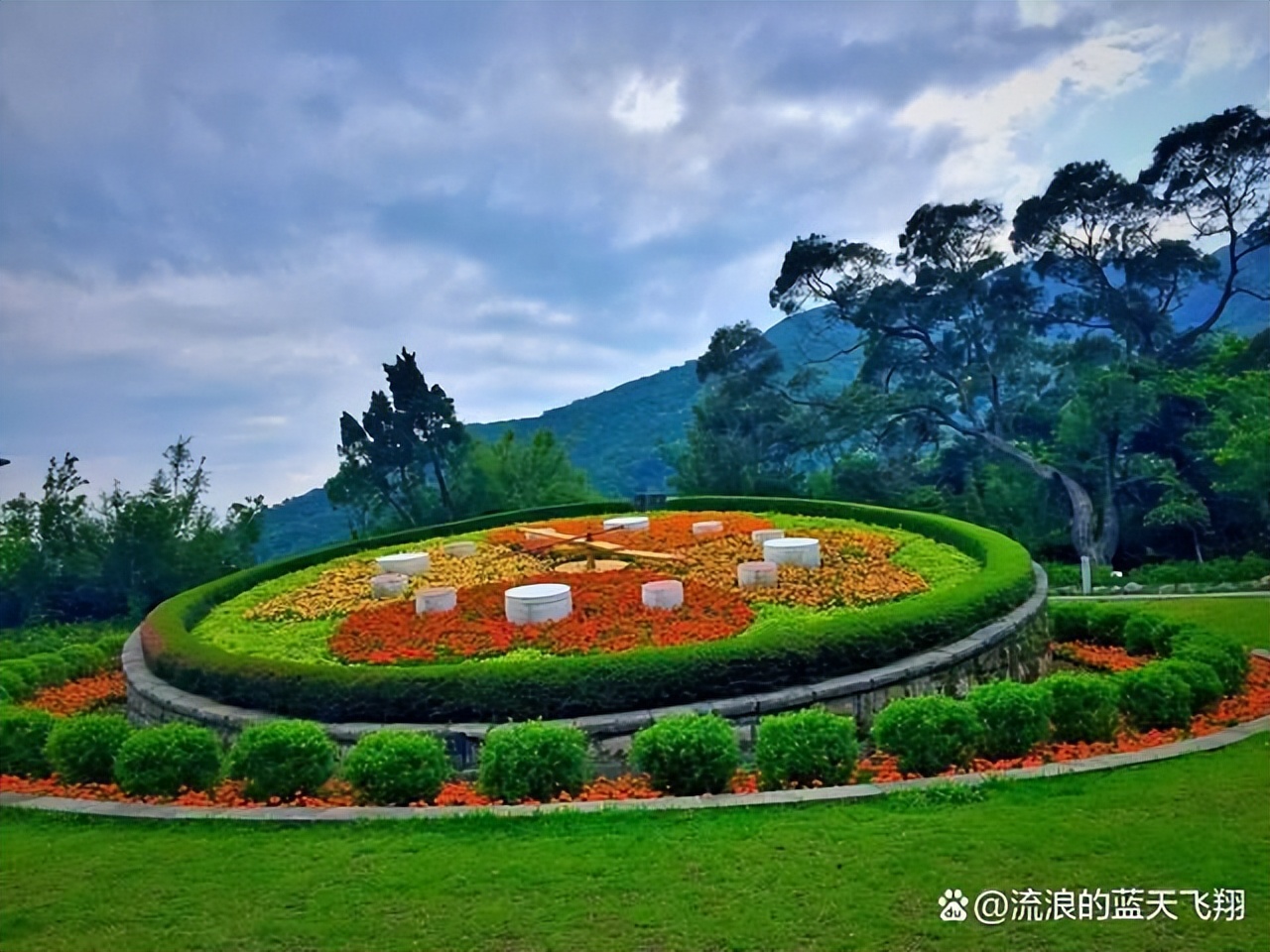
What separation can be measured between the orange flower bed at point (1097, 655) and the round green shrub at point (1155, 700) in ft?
6.96

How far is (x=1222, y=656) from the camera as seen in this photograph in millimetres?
5598

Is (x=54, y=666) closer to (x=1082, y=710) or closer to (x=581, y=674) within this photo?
(x=581, y=674)

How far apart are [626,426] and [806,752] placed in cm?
1902

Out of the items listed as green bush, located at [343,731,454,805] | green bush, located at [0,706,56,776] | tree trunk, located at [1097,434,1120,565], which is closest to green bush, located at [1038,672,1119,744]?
green bush, located at [343,731,454,805]

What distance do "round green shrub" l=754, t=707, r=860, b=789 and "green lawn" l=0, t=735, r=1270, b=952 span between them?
510mm

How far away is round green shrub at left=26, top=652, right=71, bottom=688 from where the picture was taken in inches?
309

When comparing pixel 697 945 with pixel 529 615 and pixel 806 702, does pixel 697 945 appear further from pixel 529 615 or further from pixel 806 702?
pixel 529 615

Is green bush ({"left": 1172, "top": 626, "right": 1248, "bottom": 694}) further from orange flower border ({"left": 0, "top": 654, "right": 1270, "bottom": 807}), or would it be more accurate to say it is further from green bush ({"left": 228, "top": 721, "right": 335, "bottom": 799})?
green bush ({"left": 228, "top": 721, "right": 335, "bottom": 799})

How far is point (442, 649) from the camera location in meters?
6.25

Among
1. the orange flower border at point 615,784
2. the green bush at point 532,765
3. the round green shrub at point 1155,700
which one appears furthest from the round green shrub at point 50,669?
the round green shrub at point 1155,700

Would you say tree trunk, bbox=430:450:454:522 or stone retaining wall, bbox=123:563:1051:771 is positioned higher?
tree trunk, bbox=430:450:454:522

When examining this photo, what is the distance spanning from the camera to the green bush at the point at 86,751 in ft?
15.5

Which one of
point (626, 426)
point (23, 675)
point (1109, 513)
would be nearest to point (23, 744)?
point (23, 675)

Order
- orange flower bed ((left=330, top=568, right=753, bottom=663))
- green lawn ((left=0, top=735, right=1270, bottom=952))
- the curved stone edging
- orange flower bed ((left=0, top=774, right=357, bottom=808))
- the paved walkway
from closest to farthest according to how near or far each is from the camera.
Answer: green lawn ((left=0, top=735, right=1270, bottom=952)), the curved stone edging, orange flower bed ((left=0, top=774, right=357, bottom=808)), orange flower bed ((left=330, top=568, right=753, bottom=663)), the paved walkway
